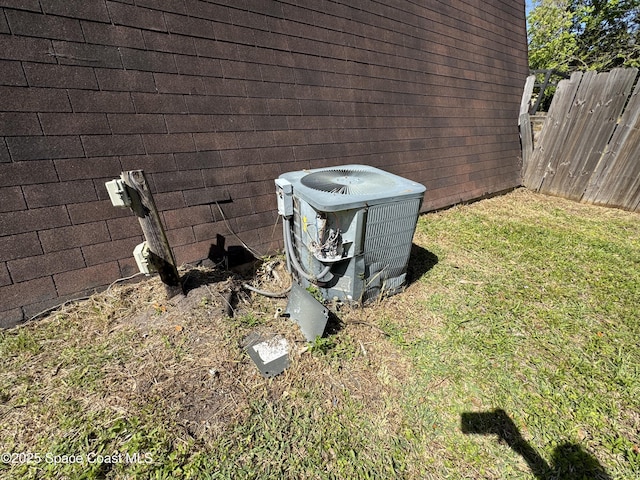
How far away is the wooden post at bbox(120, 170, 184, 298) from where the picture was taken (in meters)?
2.12

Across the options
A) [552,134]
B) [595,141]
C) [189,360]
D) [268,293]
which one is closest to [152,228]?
[189,360]

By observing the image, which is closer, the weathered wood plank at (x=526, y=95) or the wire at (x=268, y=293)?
the wire at (x=268, y=293)

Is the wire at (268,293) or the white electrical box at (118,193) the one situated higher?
the white electrical box at (118,193)

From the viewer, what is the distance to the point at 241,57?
2961mm

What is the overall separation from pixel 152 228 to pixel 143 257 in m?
0.25

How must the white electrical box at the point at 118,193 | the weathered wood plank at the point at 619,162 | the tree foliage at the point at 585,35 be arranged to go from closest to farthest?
the white electrical box at the point at 118,193
the weathered wood plank at the point at 619,162
the tree foliage at the point at 585,35

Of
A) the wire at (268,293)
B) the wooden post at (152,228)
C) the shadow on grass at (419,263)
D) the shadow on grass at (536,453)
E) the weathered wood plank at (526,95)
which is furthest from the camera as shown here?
the weathered wood plank at (526,95)

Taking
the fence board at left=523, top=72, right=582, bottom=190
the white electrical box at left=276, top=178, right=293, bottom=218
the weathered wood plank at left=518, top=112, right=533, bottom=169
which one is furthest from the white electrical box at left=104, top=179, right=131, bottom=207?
the weathered wood plank at left=518, top=112, right=533, bottom=169

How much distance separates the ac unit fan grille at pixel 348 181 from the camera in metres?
2.42

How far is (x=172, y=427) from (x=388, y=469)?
51.1 inches

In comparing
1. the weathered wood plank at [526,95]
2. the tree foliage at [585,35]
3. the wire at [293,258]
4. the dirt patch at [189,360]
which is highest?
the tree foliage at [585,35]

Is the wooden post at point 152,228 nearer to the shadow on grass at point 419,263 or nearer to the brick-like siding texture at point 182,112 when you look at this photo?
the brick-like siding texture at point 182,112

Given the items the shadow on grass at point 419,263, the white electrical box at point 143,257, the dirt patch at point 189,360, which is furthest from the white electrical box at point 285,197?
the shadow on grass at point 419,263

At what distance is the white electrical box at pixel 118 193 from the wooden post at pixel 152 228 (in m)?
0.06
